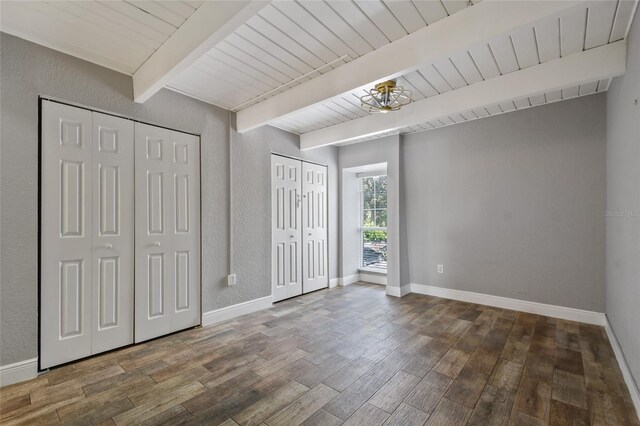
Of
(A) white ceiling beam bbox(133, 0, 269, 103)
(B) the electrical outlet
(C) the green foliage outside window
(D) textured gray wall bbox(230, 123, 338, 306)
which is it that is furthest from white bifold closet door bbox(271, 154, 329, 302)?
(A) white ceiling beam bbox(133, 0, 269, 103)

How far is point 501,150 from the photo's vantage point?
374 centimetres

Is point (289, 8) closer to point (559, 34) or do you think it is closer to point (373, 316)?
point (559, 34)

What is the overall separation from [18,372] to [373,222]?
4.65 m

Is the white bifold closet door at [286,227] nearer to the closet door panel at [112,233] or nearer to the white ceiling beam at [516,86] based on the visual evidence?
the white ceiling beam at [516,86]

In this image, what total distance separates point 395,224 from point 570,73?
262 cm

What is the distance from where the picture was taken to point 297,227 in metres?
4.47

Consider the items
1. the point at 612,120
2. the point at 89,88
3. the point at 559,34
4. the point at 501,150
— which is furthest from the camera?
the point at 501,150

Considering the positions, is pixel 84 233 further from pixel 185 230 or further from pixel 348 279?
pixel 348 279

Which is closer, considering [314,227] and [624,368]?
[624,368]

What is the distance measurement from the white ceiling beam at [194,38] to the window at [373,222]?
381 centimetres

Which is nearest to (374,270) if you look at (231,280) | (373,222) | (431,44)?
(373,222)

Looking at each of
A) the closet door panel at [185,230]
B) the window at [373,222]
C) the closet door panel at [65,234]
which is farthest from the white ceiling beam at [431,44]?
the window at [373,222]

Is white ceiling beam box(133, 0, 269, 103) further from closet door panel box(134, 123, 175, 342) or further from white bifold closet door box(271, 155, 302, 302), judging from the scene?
white bifold closet door box(271, 155, 302, 302)

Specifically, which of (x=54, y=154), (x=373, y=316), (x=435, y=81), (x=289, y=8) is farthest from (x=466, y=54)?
(x=54, y=154)
